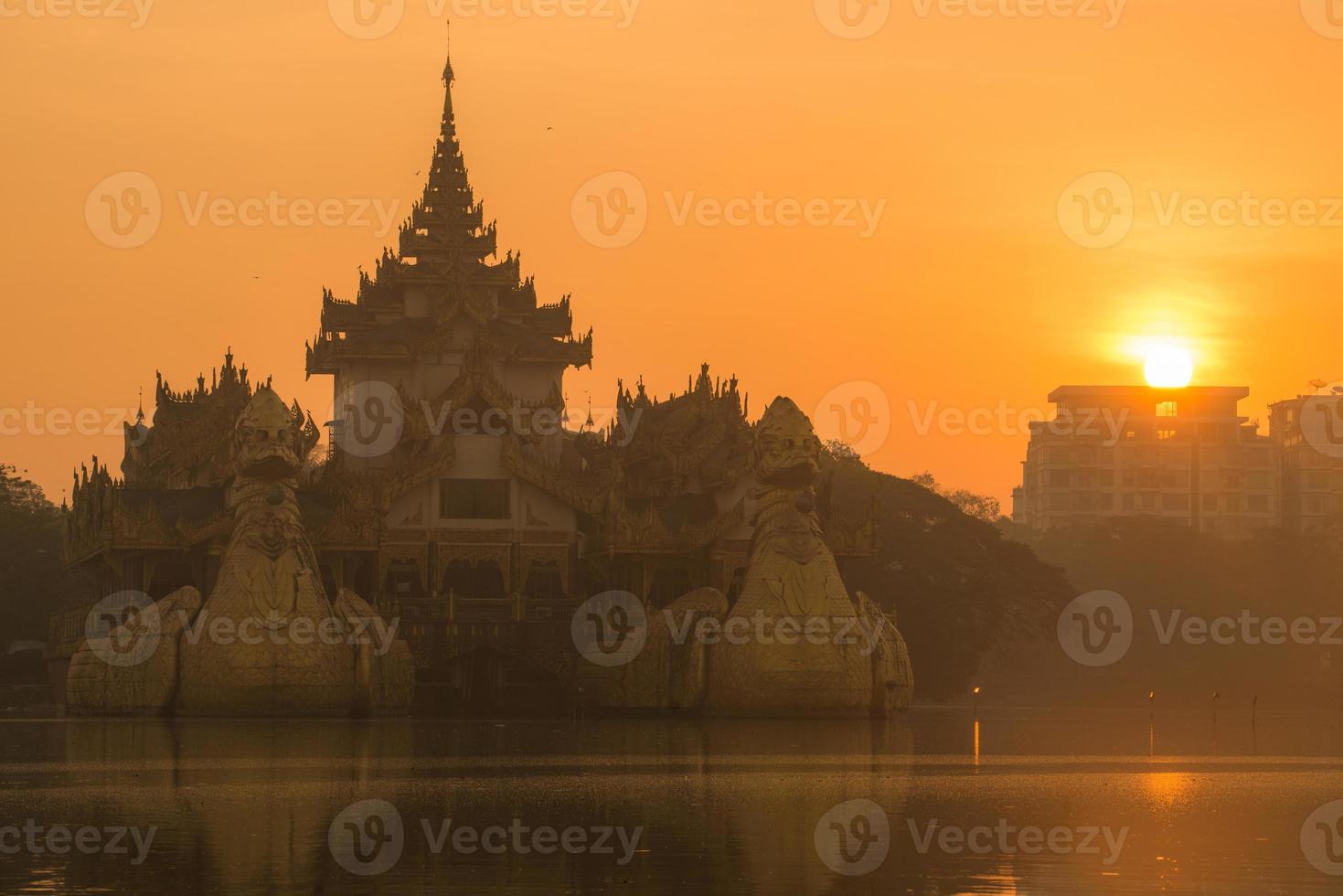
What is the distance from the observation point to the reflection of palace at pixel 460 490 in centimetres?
5938

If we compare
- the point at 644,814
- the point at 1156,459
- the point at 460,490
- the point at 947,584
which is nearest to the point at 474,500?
the point at 460,490

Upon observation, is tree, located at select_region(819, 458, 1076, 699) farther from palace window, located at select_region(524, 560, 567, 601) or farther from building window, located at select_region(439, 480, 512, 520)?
building window, located at select_region(439, 480, 512, 520)

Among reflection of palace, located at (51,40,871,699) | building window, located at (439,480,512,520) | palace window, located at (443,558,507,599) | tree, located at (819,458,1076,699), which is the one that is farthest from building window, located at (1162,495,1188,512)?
building window, located at (439,480,512,520)

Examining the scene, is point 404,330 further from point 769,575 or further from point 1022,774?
point 1022,774

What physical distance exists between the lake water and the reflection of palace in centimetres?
972

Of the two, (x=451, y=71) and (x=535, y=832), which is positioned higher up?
(x=451, y=71)

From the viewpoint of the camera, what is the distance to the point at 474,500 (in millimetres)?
62812

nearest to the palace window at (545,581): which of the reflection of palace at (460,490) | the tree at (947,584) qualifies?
the reflection of palace at (460,490)

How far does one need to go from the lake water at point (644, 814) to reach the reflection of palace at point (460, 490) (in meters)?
9.72

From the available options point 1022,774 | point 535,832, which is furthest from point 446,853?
point 1022,774

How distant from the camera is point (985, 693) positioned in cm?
10531

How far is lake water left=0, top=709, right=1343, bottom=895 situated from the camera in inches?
934

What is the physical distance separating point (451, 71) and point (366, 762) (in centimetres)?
4055

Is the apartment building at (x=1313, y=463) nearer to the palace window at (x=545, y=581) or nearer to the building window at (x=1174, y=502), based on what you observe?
the building window at (x=1174, y=502)
